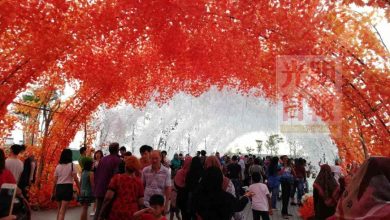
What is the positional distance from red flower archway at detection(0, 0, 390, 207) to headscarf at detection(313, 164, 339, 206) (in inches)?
70.9

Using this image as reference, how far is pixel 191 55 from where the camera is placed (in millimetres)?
18172

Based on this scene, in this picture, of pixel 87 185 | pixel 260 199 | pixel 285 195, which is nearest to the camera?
pixel 260 199

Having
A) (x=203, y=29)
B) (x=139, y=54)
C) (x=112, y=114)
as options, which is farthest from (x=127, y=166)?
(x=112, y=114)

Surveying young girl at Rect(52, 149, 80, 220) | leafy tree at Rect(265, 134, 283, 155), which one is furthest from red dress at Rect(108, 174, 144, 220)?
leafy tree at Rect(265, 134, 283, 155)

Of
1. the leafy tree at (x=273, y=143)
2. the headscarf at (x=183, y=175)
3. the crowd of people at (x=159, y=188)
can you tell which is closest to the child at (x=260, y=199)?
the crowd of people at (x=159, y=188)

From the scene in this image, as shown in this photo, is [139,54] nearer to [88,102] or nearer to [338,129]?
[88,102]

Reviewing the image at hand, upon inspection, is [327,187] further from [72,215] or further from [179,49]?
[179,49]

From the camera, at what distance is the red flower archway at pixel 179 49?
8.91 metres

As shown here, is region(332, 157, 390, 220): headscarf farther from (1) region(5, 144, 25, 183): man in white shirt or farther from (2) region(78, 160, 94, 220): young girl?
(2) region(78, 160, 94, 220): young girl

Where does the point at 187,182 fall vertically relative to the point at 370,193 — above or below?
below

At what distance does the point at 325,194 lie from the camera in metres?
7.37

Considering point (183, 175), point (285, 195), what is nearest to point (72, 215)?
point (183, 175)

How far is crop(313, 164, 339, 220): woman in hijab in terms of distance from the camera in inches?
289

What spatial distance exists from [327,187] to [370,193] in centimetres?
499
